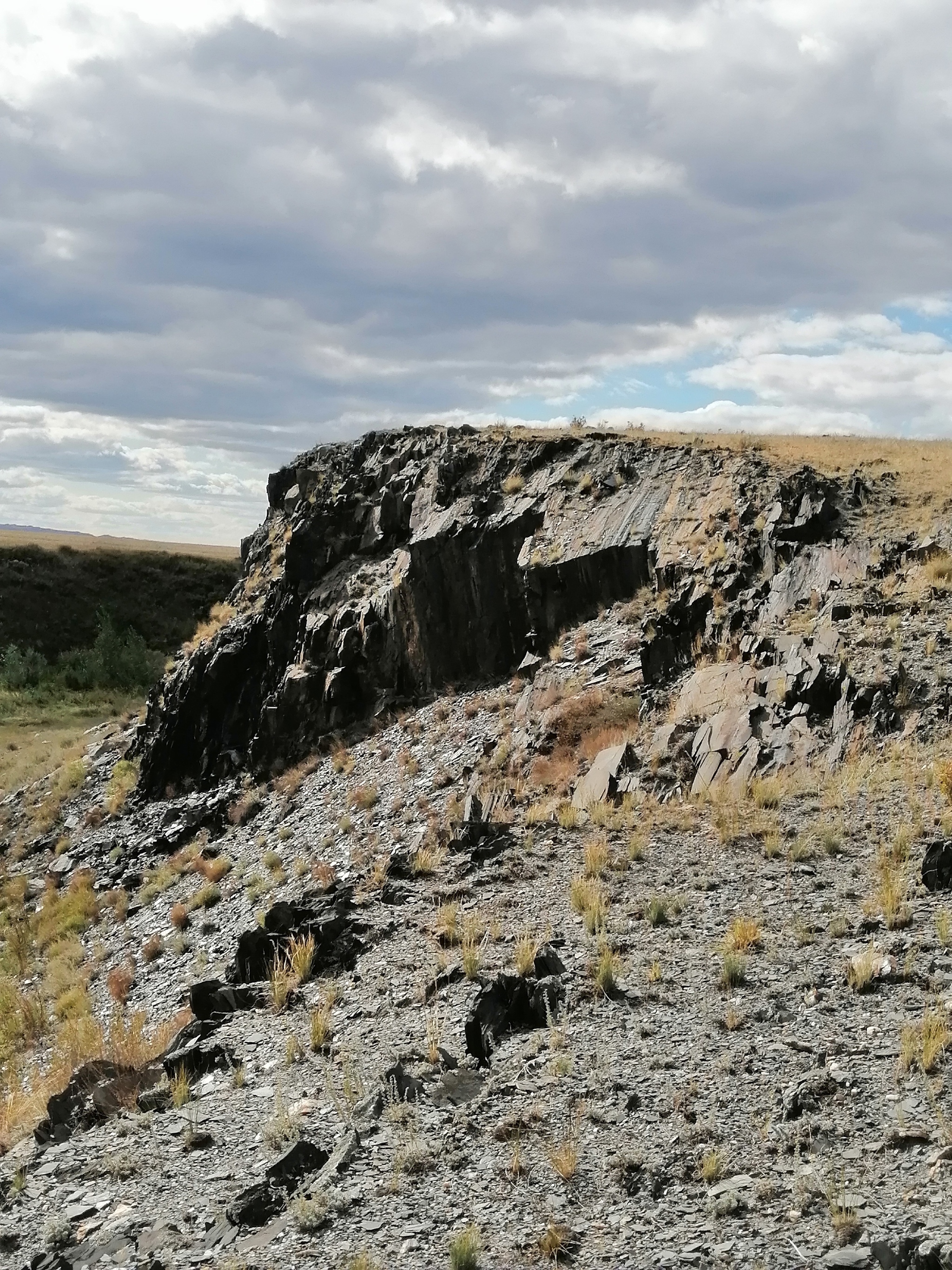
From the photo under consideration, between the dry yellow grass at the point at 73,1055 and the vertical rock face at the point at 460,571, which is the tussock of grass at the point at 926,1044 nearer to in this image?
the dry yellow grass at the point at 73,1055

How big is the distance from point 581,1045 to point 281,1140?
2698mm

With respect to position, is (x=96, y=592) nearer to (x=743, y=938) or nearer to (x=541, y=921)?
(x=541, y=921)

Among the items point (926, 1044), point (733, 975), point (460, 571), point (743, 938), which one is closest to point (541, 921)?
point (743, 938)

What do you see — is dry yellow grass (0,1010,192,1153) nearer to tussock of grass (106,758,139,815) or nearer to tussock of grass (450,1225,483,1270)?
tussock of grass (450,1225,483,1270)

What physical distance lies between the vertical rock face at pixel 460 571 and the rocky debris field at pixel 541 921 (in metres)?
0.13

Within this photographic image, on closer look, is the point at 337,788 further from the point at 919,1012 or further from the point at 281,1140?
the point at 919,1012

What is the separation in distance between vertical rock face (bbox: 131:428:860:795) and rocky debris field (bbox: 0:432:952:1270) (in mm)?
133

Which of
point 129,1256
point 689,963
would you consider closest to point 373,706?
point 689,963

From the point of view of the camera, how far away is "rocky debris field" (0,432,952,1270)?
23.2ft

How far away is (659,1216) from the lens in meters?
6.54

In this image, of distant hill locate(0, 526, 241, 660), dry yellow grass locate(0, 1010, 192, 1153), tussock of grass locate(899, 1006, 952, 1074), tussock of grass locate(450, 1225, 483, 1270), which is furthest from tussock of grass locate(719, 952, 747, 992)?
distant hill locate(0, 526, 241, 660)

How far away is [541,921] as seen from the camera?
11.9 meters

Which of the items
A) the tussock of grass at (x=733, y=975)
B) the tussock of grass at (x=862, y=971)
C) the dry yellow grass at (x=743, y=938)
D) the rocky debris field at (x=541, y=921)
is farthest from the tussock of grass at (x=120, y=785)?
the tussock of grass at (x=862, y=971)

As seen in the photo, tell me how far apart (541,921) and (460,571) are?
1726 centimetres
